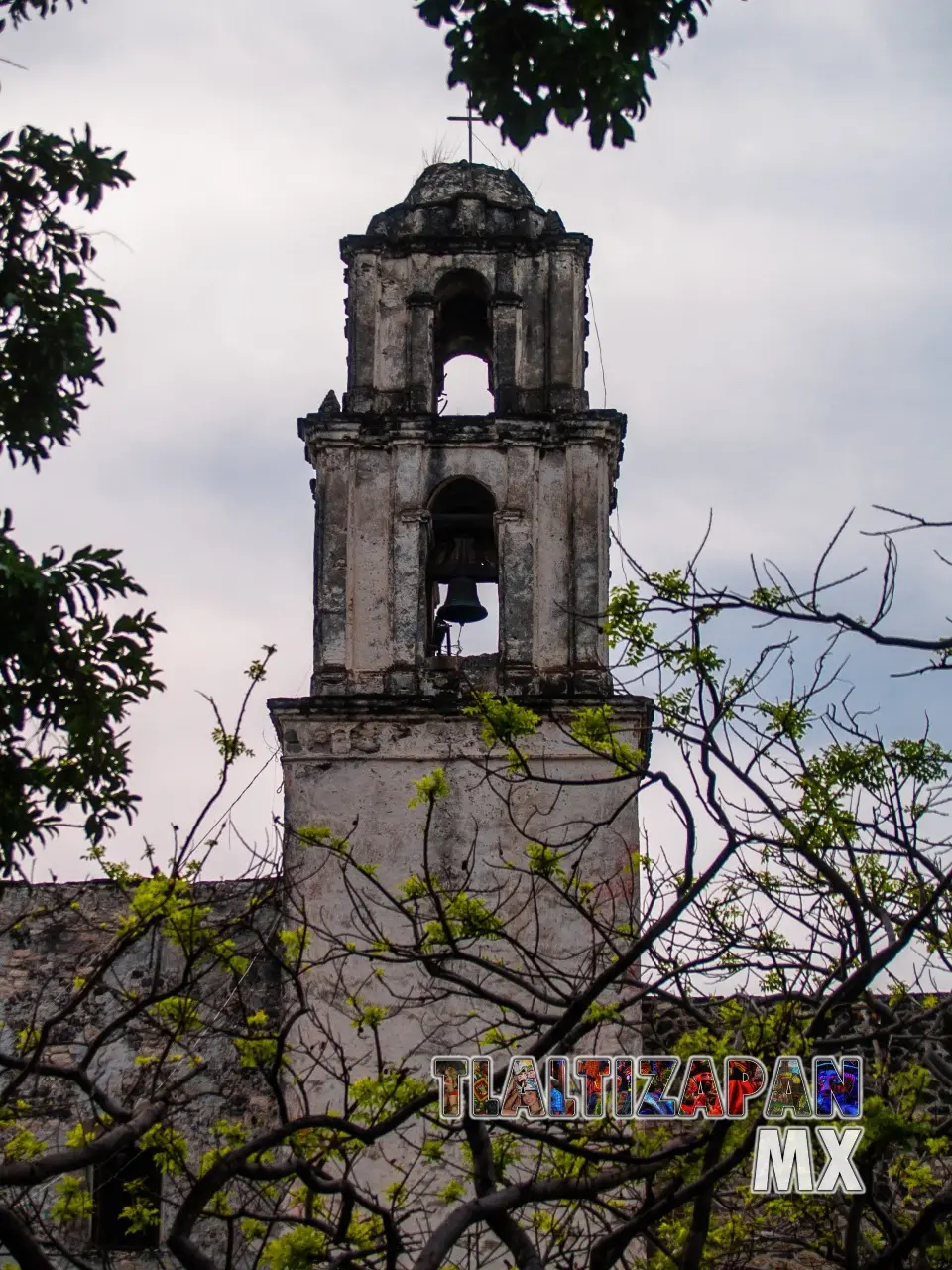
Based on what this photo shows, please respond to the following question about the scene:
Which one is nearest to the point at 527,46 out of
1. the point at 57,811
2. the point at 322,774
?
the point at 57,811

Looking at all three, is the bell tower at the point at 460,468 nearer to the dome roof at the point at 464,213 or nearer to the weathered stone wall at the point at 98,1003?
the dome roof at the point at 464,213

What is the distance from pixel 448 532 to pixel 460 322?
67.9 inches

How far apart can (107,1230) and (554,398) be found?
522 centimetres

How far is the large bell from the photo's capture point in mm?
12266

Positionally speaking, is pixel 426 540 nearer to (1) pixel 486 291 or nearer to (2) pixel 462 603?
(2) pixel 462 603

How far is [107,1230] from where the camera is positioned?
10773 mm

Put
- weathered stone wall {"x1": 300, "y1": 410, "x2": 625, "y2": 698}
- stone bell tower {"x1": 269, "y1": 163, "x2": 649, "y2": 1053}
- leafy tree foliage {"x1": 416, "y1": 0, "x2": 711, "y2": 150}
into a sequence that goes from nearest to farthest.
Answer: leafy tree foliage {"x1": 416, "y1": 0, "x2": 711, "y2": 150} < stone bell tower {"x1": 269, "y1": 163, "x2": 649, "y2": 1053} < weathered stone wall {"x1": 300, "y1": 410, "x2": 625, "y2": 698}

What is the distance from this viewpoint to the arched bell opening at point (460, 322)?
12.9 meters

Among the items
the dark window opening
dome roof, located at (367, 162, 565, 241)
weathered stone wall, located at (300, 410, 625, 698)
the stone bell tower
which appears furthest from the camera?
dome roof, located at (367, 162, 565, 241)

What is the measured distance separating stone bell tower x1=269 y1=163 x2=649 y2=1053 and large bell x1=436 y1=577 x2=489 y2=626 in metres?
0.05

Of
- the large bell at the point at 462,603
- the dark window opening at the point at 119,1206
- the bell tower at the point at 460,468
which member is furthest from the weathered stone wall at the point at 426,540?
the dark window opening at the point at 119,1206

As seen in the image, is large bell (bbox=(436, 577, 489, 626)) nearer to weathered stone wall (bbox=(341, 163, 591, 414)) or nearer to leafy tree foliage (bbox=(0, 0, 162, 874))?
weathered stone wall (bbox=(341, 163, 591, 414))

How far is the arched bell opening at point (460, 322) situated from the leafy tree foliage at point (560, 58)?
24.6ft

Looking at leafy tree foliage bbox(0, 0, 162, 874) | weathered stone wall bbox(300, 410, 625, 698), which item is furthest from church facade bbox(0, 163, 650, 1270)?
leafy tree foliage bbox(0, 0, 162, 874)
